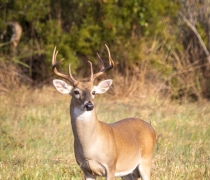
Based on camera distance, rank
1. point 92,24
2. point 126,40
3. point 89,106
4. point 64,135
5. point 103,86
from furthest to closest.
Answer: point 126,40 → point 92,24 → point 64,135 → point 103,86 → point 89,106

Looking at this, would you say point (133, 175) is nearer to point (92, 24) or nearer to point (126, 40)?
Answer: point (92, 24)

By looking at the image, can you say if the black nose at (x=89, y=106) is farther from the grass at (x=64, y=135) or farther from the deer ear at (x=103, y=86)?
the grass at (x=64, y=135)

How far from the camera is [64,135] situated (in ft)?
35.3

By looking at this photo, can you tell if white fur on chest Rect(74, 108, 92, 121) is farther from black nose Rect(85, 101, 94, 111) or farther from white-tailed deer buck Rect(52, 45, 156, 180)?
black nose Rect(85, 101, 94, 111)

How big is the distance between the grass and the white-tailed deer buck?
1.79 feet

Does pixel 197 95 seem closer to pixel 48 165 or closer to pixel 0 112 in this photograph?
pixel 0 112

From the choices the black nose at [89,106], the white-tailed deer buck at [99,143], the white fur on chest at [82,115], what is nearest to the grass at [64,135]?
the white-tailed deer buck at [99,143]

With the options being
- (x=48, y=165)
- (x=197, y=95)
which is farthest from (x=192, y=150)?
(x=197, y=95)

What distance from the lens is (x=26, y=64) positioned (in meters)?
16.9

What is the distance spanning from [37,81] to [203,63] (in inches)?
166

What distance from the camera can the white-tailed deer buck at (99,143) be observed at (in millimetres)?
6742

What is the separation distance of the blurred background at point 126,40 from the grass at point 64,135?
754 mm

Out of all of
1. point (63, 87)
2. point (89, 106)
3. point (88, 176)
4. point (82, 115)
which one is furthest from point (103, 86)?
point (88, 176)

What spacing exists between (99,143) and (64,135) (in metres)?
3.99
